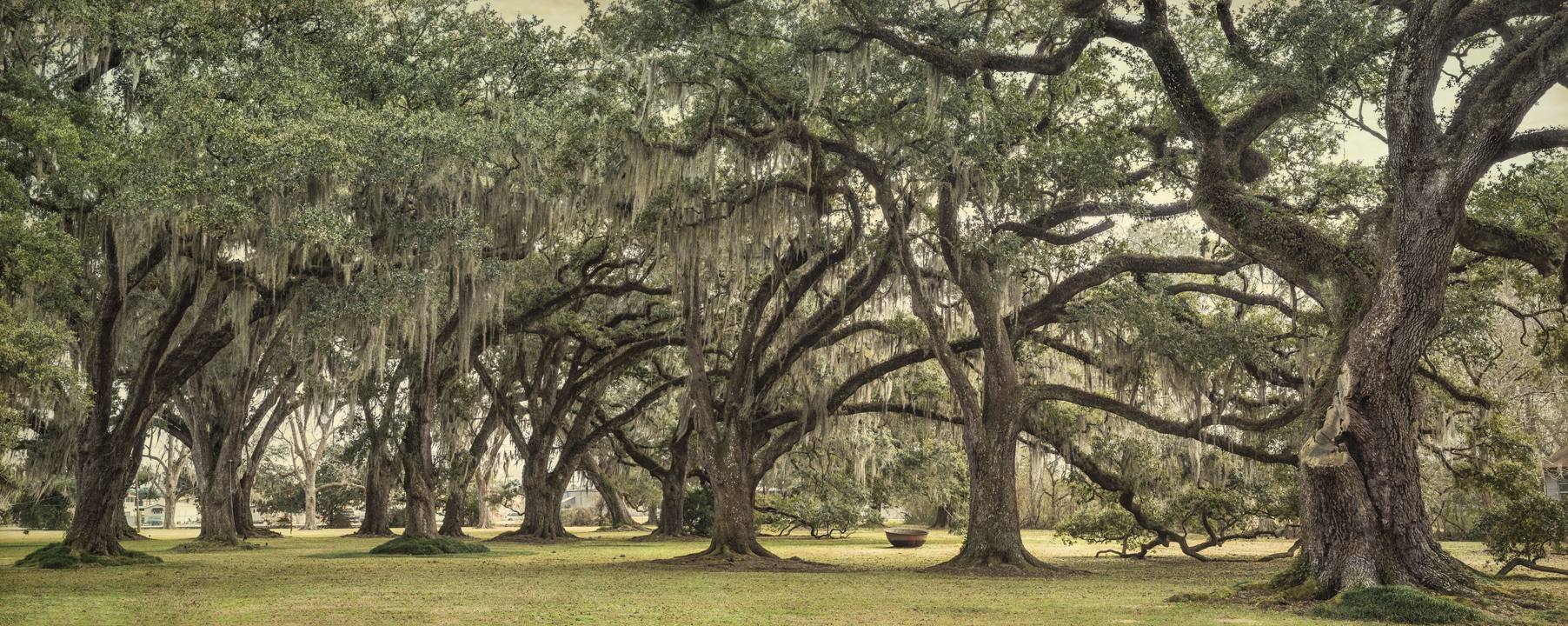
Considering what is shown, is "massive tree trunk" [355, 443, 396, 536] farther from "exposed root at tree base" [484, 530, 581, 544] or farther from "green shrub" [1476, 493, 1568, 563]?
"green shrub" [1476, 493, 1568, 563]

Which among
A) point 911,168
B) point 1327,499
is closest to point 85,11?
point 911,168

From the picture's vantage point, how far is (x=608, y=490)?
34562 mm

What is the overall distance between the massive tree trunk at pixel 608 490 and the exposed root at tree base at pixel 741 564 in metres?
15.5

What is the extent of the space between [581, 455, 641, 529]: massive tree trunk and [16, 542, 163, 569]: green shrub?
15.7m

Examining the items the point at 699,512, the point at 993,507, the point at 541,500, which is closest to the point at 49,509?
the point at 541,500

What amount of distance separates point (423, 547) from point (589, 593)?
10.4 meters

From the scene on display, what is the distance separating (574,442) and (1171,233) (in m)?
15.2

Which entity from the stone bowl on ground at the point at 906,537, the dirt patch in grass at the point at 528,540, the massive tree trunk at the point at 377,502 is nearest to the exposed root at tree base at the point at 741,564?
the stone bowl on ground at the point at 906,537

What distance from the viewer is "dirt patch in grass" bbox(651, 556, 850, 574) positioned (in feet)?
49.0

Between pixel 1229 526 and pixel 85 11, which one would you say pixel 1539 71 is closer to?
pixel 1229 526

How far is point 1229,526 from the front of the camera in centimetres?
1814

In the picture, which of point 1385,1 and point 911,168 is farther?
point 911,168

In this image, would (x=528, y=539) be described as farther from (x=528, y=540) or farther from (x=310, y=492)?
(x=310, y=492)

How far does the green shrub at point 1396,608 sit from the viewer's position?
7.70 metres
